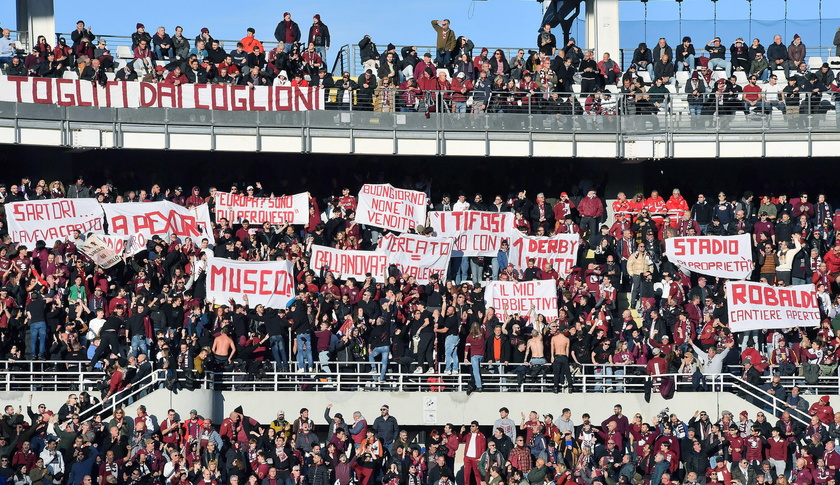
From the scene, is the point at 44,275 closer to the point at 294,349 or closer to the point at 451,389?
the point at 294,349

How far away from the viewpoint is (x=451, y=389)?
28141 millimetres

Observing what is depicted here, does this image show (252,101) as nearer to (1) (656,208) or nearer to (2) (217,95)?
(2) (217,95)

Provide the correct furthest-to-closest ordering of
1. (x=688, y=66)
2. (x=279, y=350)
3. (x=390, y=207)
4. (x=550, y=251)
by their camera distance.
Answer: (x=688, y=66), (x=390, y=207), (x=550, y=251), (x=279, y=350)

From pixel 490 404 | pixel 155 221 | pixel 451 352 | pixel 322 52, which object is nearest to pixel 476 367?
pixel 451 352

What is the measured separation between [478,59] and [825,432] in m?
12.4

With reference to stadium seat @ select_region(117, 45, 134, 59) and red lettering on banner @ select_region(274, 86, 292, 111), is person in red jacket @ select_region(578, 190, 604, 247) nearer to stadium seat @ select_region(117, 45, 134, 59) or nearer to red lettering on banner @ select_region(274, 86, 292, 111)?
red lettering on banner @ select_region(274, 86, 292, 111)

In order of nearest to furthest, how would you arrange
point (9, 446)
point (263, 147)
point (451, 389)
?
1. point (9, 446)
2. point (451, 389)
3. point (263, 147)

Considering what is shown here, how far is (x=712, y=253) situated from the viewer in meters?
31.4

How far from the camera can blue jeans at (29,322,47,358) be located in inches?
1072

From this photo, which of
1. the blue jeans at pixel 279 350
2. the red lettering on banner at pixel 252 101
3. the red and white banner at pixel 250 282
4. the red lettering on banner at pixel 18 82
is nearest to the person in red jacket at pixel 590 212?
the red lettering on banner at pixel 252 101

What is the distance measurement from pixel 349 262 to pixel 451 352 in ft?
11.8

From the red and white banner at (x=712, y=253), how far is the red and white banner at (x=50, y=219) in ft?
34.1

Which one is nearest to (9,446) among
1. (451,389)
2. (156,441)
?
(156,441)

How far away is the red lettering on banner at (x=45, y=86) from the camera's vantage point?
32.3 meters
